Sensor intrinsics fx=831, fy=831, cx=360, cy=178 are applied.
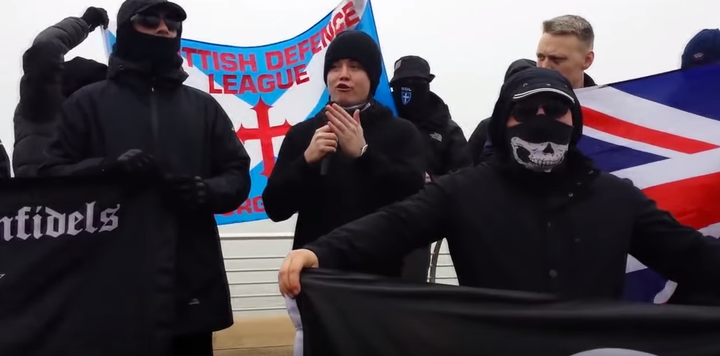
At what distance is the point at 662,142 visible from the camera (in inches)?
138

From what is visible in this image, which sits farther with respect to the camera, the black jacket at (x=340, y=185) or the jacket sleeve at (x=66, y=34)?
the jacket sleeve at (x=66, y=34)

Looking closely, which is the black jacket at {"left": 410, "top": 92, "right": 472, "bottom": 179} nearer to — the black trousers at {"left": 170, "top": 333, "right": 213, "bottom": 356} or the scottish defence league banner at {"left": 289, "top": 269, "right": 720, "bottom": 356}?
the black trousers at {"left": 170, "top": 333, "right": 213, "bottom": 356}

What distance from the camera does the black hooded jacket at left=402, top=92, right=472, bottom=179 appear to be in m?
4.62

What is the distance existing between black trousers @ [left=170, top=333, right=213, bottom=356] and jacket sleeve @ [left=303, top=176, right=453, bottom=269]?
90 cm

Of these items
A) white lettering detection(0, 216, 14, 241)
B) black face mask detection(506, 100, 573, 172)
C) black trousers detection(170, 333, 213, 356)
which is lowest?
black trousers detection(170, 333, 213, 356)

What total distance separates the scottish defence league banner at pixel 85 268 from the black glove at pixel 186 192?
0.31 feet

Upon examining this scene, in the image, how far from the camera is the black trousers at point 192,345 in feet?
10.2

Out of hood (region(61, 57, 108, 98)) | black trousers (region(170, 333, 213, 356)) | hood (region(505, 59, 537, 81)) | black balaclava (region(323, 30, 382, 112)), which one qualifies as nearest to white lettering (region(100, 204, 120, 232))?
black trousers (region(170, 333, 213, 356))

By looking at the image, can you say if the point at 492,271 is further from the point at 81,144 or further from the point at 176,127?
the point at 81,144

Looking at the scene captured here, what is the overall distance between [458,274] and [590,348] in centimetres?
46

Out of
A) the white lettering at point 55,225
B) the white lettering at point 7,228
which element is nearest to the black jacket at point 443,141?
the white lettering at point 55,225

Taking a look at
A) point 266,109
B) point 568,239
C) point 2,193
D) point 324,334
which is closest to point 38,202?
point 2,193

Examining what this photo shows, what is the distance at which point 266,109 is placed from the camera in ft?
16.4

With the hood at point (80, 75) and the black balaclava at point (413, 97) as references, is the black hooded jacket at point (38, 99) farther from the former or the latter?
the black balaclava at point (413, 97)
